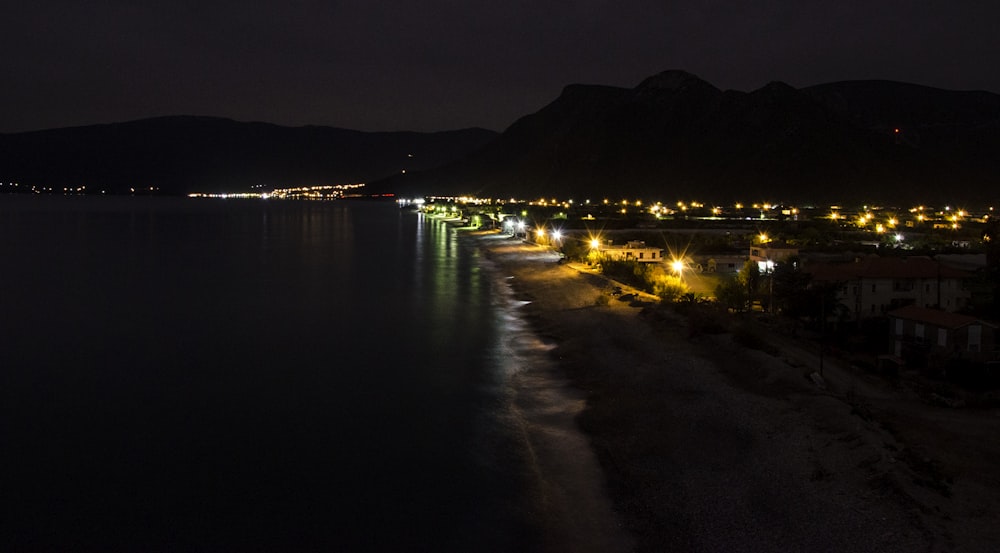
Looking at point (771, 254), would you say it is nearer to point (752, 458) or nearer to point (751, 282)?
point (751, 282)

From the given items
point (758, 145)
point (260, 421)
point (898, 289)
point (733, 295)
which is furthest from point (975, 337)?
point (758, 145)

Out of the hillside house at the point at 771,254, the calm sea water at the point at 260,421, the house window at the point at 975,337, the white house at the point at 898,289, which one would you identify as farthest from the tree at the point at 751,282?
the calm sea water at the point at 260,421

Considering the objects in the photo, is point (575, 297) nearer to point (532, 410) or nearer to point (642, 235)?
point (532, 410)

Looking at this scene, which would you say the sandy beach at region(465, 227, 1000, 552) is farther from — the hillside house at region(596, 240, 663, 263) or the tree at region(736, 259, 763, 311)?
the hillside house at region(596, 240, 663, 263)

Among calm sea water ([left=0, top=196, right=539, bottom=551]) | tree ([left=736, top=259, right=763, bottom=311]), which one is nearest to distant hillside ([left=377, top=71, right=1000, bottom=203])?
tree ([left=736, top=259, right=763, bottom=311])

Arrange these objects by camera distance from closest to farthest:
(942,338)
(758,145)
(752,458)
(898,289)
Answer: (752,458), (942,338), (898,289), (758,145)

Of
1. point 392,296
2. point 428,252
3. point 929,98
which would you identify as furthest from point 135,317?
point 929,98

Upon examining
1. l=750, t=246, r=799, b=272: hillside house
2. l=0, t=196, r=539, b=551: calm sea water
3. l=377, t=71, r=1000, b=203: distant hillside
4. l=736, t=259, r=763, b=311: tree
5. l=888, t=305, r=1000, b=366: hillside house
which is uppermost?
l=377, t=71, r=1000, b=203: distant hillside

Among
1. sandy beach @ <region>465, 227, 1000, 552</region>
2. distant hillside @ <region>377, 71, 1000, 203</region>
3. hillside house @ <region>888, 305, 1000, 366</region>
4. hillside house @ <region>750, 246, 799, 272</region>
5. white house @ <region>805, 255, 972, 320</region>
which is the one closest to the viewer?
sandy beach @ <region>465, 227, 1000, 552</region>
